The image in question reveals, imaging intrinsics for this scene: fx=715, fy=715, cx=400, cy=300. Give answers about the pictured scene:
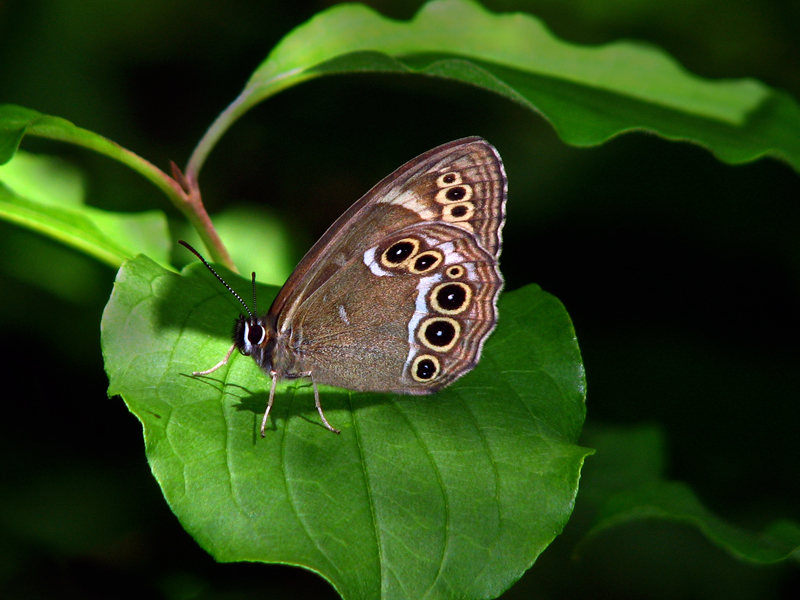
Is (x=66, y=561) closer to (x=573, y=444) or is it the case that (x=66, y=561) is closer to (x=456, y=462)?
(x=456, y=462)

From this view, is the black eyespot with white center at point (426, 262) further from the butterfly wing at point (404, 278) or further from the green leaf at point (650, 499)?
the green leaf at point (650, 499)

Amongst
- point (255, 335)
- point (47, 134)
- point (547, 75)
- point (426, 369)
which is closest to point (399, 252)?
point (426, 369)

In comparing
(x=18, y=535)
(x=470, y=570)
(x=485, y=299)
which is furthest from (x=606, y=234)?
(x=18, y=535)

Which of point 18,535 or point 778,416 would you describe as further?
point 778,416


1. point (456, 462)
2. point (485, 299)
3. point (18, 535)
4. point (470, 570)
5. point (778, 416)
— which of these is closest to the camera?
point (470, 570)

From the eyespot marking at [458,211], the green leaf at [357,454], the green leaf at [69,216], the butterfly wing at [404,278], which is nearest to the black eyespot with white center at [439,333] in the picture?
the butterfly wing at [404,278]

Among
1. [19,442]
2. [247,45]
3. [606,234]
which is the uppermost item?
[247,45]
